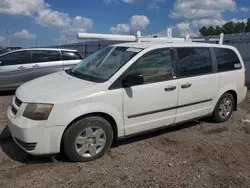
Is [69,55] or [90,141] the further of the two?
[69,55]

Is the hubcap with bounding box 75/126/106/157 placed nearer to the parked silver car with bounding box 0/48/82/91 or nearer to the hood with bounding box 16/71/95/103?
the hood with bounding box 16/71/95/103

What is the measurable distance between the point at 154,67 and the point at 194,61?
3.19ft

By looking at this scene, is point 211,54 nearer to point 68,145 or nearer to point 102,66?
point 102,66

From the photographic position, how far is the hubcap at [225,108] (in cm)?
520

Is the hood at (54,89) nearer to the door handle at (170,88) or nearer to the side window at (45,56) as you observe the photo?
the door handle at (170,88)

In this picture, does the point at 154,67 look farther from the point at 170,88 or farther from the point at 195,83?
the point at 195,83

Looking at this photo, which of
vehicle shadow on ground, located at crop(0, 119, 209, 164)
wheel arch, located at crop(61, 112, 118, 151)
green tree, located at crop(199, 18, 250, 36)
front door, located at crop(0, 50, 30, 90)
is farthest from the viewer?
green tree, located at crop(199, 18, 250, 36)

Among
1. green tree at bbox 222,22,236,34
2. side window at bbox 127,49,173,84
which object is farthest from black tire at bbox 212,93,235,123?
green tree at bbox 222,22,236,34

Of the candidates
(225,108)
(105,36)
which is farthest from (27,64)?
(225,108)

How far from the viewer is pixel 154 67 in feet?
13.1

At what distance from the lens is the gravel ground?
3.06 meters

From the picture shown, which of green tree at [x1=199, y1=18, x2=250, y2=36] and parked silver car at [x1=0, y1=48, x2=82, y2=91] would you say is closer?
parked silver car at [x1=0, y1=48, x2=82, y2=91]

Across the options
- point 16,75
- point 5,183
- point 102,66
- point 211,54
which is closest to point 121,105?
point 102,66

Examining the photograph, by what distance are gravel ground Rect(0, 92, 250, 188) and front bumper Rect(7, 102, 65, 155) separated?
0.30 m
